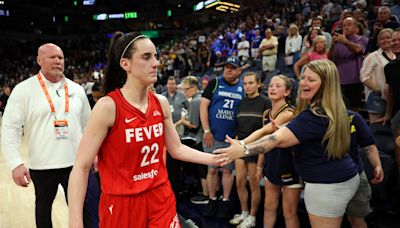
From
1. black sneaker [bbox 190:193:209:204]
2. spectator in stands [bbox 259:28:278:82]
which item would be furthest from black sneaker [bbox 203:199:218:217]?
spectator in stands [bbox 259:28:278:82]

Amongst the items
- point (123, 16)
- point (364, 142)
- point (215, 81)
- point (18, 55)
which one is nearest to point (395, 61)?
point (364, 142)

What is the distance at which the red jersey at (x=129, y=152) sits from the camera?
1.70 metres

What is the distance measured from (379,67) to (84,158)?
135 inches

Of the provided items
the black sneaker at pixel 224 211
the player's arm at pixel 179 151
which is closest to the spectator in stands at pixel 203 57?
the black sneaker at pixel 224 211

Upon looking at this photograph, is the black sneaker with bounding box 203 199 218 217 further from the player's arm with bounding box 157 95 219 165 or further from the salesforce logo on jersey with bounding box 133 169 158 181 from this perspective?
the salesforce logo on jersey with bounding box 133 169 158 181

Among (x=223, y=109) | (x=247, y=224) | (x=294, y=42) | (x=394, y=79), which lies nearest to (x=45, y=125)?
(x=223, y=109)

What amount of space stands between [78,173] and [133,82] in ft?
1.70

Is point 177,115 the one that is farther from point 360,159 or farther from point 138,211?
point 138,211

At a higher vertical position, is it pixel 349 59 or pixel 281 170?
pixel 349 59

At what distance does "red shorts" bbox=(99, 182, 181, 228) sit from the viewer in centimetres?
173

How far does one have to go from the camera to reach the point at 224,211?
4.10m

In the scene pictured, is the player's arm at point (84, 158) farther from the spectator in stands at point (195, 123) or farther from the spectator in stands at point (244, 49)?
the spectator in stands at point (244, 49)

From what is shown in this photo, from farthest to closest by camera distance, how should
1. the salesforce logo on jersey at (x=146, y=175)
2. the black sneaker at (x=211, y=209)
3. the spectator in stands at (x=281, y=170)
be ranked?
the black sneaker at (x=211, y=209), the spectator in stands at (x=281, y=170), the salesforce logo on jersey at (x=146, y=175)

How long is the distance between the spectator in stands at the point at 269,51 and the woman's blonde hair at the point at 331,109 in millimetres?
5479
